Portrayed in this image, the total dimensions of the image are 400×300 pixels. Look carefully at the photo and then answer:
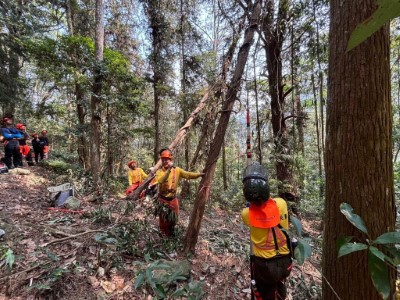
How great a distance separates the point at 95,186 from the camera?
29.3ft

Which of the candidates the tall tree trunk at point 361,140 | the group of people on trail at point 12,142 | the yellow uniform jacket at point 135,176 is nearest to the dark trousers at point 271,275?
the tall tree trunk at point 361,140

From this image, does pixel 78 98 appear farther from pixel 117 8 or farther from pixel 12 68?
pixel 117 8

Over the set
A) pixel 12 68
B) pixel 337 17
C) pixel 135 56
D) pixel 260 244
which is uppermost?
pixel 135 56

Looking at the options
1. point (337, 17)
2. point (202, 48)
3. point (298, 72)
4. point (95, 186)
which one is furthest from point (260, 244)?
point (202, 48)

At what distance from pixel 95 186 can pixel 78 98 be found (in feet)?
14.6

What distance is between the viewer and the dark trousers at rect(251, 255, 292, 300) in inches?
134

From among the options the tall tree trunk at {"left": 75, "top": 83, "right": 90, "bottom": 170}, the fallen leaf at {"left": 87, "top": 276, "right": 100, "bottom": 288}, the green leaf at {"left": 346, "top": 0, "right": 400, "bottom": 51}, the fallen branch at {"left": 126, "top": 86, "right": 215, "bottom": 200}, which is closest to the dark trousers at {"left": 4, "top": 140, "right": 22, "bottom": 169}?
the tall tree trunk at {"left": 75, "top": 83, "right": 90, "bottom": 170}

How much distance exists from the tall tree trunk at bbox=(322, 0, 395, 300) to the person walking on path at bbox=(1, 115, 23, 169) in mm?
10583

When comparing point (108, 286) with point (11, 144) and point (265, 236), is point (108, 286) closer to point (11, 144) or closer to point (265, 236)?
point (265, 236)

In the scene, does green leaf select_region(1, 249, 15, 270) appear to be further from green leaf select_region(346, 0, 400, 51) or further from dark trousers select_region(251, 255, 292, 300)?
green leaf select_region(346, 0, 400, 51)

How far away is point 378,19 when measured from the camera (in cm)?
62

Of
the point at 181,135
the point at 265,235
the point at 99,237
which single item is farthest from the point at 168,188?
the point at 265,235

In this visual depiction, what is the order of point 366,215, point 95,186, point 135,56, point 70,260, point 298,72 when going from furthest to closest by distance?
point 135,56, point 298,72, point 95,186, point 70,260, point 366,215

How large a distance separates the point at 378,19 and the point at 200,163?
20.8 feet
